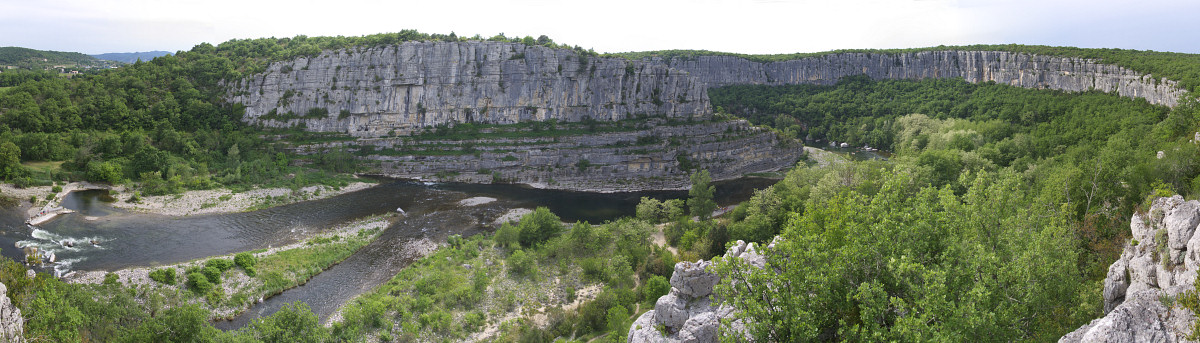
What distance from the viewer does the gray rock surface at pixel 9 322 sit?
16.2 metres

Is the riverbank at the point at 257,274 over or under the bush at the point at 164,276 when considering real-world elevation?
under

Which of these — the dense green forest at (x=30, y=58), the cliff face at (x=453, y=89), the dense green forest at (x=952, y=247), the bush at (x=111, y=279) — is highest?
the dense green forest at (x=30, y=58)

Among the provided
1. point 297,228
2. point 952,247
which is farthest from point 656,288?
point 297,228

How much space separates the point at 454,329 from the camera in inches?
1126

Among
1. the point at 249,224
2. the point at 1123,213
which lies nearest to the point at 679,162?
the point at 249,224

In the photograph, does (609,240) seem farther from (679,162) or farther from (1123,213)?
(679,162)

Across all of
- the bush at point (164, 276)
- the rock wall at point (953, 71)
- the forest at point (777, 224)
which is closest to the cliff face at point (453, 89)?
the forest at point (777, 224)

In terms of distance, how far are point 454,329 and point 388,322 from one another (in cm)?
317

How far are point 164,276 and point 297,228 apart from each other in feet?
47.4

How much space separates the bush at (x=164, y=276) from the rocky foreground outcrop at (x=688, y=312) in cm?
2678

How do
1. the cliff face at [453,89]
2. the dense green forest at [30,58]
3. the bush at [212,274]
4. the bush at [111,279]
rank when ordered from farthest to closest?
the dense green forest at [30,58] → the cliff face at [453,89] → the bush at [212,274] → the bush at [111,279]

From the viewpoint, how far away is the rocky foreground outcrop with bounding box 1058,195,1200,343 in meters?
10.4

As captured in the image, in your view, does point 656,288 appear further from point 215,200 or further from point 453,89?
point 453,89

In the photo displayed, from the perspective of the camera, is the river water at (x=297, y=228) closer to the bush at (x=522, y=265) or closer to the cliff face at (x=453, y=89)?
the bush at (x=522, y=265)
